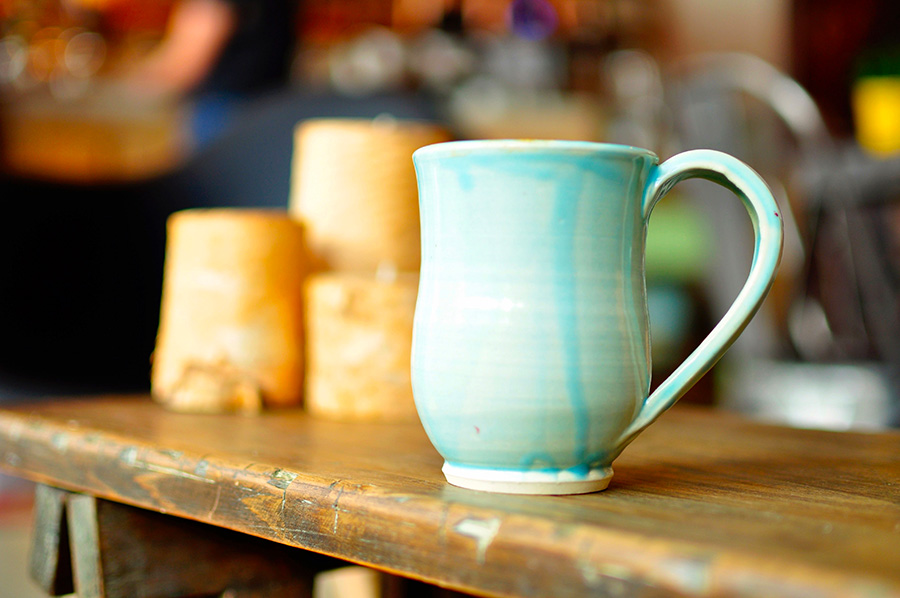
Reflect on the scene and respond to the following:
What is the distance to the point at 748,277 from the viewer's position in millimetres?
414

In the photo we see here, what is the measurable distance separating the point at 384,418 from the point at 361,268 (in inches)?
7.4

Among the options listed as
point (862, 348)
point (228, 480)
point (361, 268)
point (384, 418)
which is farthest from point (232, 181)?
point (862, 348)

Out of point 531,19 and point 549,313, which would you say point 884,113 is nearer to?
point 549,313

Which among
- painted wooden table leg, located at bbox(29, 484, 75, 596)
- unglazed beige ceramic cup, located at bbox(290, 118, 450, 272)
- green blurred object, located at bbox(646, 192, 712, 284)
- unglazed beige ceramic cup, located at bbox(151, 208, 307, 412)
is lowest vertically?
green blurred object, located at bbox(646, 192, 712, 284)

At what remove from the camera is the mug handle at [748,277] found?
0.42 m

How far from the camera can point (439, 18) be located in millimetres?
4273

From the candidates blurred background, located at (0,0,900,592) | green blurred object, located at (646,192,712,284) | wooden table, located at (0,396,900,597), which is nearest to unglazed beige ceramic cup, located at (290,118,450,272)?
wooden table, located at (0,396,900,597)

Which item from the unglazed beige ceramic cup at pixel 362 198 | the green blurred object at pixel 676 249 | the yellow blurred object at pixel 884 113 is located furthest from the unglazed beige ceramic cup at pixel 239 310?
the green blurred object at pixel 676 249

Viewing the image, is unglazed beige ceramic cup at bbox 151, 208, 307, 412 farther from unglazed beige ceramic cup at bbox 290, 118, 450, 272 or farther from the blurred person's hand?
the blurred person's hand

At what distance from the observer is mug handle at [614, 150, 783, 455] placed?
1.36 feet

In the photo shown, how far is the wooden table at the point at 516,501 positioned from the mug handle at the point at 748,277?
1.7 inches

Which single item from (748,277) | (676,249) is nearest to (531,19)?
(676,249)

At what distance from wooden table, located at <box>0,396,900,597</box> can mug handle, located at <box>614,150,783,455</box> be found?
1.7 inches

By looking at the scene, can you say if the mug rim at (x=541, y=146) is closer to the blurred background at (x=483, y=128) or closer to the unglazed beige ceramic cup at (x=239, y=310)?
the unglazed beige ceramic cup at (x=239, y=310)
